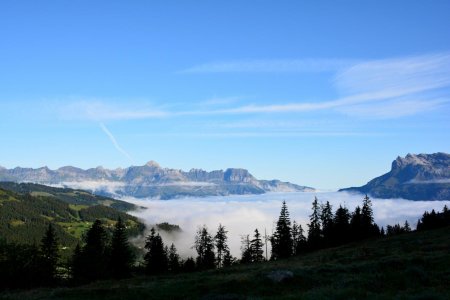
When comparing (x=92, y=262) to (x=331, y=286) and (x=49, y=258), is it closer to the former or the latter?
(x=49, y=258)

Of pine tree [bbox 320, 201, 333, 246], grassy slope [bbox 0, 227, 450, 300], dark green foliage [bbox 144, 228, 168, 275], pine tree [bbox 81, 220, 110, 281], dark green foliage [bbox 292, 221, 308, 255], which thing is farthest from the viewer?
dark green foliage [bbox 292, 221, 308, 255]

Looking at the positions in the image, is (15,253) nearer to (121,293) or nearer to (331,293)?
(121,293)

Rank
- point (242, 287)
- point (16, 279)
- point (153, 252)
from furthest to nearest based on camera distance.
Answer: point (153, 252) < point (16, 279) < point (242, 287)

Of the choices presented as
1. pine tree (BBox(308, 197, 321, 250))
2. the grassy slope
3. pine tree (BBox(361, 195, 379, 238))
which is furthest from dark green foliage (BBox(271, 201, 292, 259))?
the grassy slope

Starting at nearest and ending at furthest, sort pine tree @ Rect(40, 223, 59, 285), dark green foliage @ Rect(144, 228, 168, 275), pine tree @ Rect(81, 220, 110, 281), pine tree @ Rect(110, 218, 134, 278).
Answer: pine tree @ Rect(81, 220, 110, 281), pine tree @ Rect(40, 223, 59, 285), pine tree @ Rect(110, 218, 134, 278), dark green foliage @ Rect(144, 228, 168, 275)

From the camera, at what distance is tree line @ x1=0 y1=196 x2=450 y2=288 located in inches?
2953

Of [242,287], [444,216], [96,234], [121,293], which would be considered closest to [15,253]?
[96,234]

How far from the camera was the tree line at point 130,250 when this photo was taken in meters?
75.0

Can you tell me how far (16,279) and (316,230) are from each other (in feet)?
238

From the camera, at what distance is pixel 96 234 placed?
8206 centimetres

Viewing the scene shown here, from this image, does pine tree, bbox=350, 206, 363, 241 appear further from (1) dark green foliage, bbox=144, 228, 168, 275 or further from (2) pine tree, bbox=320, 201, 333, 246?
(1) dark green foliage, bbox=144, 228, 168, 275

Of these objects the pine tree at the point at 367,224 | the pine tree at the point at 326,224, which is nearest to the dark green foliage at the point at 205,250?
the pine tree at the point at 326,224

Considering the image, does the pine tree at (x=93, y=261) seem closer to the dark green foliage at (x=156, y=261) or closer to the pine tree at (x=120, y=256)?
the pine tree at (x=120, y=256)

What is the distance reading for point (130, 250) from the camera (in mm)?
84688
